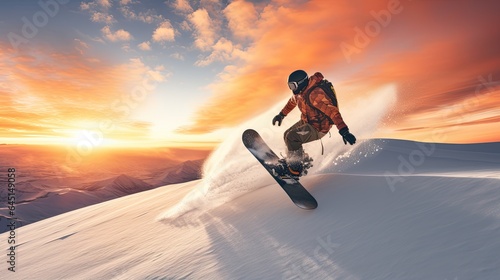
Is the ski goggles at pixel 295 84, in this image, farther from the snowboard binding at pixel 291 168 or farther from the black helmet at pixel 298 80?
the snowboard binding at pixel 291 168

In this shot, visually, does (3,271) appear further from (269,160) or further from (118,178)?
(118,178)

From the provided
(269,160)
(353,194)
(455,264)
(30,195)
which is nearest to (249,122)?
(269,160)

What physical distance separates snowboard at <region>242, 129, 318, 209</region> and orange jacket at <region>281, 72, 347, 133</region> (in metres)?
1.26

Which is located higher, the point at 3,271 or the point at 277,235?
the point at 3,271

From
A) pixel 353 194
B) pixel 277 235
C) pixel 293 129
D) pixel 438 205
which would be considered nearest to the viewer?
pixel 438 205

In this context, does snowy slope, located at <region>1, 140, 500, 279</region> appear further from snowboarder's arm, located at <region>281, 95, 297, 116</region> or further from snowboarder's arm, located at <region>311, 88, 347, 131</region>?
snowboarder's arm, located at <region>281, 95, 297, 116</region>

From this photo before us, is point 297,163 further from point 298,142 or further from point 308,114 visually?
point 308,114

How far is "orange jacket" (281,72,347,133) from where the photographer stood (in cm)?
500

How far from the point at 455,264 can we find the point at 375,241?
2.80ft

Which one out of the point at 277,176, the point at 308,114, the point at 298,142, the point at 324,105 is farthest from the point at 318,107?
the point at 277,176

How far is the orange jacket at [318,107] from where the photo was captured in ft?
16.4

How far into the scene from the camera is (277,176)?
5852mm

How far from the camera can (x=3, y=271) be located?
7531 mm

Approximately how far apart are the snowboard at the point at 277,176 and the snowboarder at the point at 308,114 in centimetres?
31
